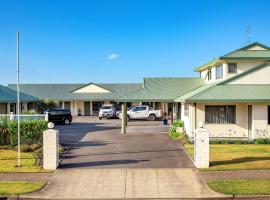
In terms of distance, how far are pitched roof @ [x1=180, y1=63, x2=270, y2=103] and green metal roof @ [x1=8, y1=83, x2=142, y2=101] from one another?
31063 millimetres

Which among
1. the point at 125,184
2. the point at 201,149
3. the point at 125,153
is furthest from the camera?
the point at 125,153

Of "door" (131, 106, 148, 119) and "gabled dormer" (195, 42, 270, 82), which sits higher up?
"gabled dormer" (195, 42, 270, 82)

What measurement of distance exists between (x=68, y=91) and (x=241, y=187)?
48298 mm

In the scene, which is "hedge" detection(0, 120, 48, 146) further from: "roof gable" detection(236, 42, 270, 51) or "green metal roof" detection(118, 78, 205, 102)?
"roof gable" detection(236, 42, 270, 51)

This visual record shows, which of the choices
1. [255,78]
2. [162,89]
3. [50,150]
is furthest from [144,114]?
[50,150]

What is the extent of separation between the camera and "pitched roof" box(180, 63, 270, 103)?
22625mm

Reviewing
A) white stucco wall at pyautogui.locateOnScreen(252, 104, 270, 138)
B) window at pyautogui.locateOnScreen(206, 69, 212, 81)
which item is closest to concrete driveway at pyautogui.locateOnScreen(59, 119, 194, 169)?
white stucco wall at pyautogui.locateOnScreen(252, 104, 270, 138)

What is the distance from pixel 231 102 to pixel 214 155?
5950mm

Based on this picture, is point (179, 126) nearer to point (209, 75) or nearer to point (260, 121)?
point (209, 75)

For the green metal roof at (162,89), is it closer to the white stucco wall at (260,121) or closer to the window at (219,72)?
the window at (219,72)

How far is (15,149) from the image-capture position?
19688 mm

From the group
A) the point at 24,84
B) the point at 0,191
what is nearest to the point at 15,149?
the point at 0,191

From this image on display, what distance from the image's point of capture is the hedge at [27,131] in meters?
20.2

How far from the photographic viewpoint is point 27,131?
2028 centimetres
